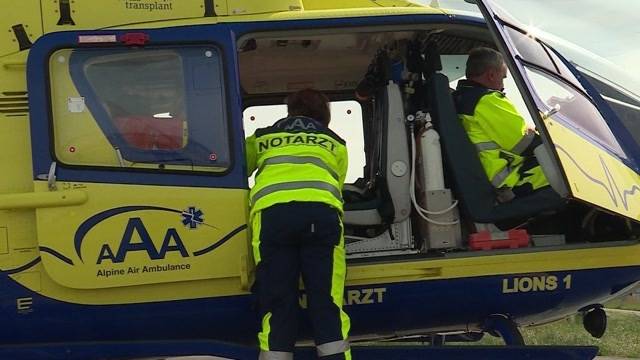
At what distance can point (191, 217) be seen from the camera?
3.19 m

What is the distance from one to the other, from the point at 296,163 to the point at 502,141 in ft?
4.07

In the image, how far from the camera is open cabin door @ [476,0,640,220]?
3.08 metres

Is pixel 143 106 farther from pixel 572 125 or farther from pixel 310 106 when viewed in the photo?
pixel 572 125

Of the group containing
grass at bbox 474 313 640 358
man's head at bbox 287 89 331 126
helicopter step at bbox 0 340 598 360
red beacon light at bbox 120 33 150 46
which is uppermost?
red beacon light at bbox 120 33 150 46

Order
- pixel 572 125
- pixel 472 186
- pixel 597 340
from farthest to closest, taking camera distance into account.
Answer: pixel 597 340
pixel 472 186
pixel 572 125

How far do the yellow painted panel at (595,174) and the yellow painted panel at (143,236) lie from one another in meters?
1.57

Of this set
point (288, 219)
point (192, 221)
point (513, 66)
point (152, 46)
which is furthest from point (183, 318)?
point (513, 66)

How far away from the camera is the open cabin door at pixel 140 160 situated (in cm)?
311

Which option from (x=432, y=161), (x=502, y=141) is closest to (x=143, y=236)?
(x=432, y=161)

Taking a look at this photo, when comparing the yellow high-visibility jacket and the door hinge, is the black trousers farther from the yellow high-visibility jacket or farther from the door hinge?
the door hinge

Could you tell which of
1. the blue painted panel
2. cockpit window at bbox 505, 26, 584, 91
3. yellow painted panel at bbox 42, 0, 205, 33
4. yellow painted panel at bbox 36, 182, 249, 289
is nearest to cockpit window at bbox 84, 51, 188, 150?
yellow painted panel at bbox 42, 0, 205, 33

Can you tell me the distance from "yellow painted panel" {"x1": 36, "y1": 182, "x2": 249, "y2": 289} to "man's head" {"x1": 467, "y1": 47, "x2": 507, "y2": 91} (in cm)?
163

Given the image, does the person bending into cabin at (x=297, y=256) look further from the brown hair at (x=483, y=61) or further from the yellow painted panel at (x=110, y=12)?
the brown hair at (x=483, y=61)

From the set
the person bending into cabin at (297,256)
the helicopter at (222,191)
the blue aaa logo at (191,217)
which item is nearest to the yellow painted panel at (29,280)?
the helicopter at (222,191)
